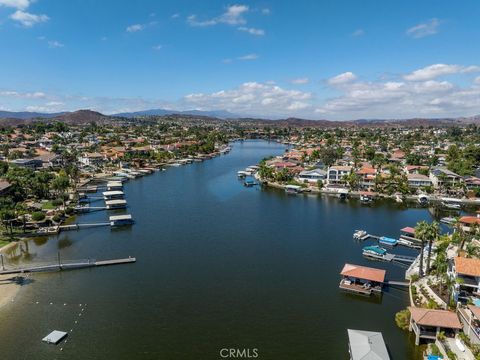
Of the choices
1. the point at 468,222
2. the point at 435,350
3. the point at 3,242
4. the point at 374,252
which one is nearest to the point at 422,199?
the point at 468,222

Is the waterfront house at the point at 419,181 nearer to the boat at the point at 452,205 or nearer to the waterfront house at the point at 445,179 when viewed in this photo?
the waterfront house at the point at 445,179

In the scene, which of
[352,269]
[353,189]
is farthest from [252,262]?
[353,189]

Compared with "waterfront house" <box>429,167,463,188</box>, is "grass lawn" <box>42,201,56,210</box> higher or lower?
lower

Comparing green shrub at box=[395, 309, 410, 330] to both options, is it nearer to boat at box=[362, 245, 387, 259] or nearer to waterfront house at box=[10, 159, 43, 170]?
boat at box=[362, 245, 387, 259]

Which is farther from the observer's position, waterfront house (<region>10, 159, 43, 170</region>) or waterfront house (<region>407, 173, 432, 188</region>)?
waterfront house (<region>10, 159, 43, 170</region>)

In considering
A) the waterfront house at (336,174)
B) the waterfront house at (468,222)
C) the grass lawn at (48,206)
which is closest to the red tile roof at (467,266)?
the waterfront house at (468,222)

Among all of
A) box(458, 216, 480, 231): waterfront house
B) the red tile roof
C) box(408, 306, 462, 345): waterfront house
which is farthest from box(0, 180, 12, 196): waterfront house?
box(458, 216, 480, 231): waterfront house

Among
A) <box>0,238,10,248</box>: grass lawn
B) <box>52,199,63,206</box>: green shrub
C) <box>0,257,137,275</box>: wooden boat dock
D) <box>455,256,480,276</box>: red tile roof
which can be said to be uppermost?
<box>455,256,480,276</box>: red tile roof
